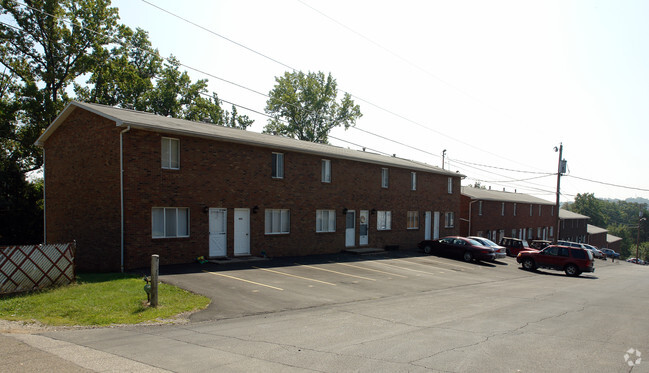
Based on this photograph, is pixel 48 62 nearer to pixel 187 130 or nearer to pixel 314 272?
pixel 187 130

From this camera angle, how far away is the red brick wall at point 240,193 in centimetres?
1727

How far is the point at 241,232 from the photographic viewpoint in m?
20.8

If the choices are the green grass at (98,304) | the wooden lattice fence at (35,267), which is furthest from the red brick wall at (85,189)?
the green grass at (98,304)

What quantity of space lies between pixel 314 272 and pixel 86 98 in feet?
84.9

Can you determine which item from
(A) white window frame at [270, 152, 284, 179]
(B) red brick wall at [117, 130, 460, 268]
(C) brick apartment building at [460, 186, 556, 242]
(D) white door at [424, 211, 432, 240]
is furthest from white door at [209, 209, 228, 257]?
(C) brick apartment building at [460, 186, 556, 242]

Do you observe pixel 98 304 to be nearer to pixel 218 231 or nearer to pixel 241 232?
pixel 218 231

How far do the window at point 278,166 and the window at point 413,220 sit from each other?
13.3m

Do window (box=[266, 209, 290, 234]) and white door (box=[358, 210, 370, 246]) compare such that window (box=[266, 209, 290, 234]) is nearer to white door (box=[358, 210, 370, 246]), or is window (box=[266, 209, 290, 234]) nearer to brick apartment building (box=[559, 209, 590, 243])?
white door (box=[358, 210, 370, 246])

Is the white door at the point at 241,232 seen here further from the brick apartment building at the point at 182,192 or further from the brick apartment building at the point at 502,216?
the brick apartment building at the point at 502,216

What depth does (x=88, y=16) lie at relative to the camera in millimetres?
33875

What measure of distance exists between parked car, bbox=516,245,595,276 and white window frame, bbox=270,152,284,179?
16.7 metres

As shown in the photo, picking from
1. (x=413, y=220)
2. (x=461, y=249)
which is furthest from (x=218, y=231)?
(x=413, y=220)

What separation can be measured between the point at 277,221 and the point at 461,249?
1304cm

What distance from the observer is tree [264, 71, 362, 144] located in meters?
57.9
